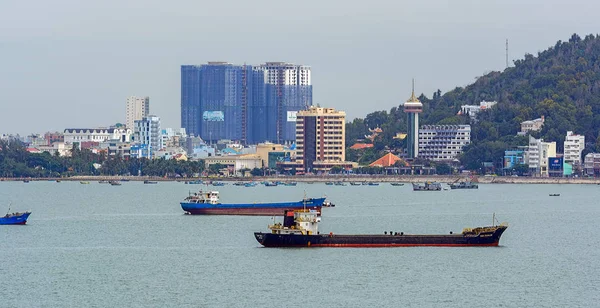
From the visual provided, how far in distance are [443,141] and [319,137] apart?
18681 millimetres

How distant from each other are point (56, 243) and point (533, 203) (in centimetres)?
5161

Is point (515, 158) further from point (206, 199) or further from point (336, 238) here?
point (336, 238)

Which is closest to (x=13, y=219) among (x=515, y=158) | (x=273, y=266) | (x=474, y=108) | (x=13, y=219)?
(x=13, y=219)

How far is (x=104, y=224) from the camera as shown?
2881 inches

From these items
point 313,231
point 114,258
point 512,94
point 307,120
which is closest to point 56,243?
point 114,258

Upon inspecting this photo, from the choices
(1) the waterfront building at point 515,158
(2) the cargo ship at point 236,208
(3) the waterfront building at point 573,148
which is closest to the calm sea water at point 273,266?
(2) the cargo ship at point 236,208

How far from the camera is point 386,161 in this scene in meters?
176

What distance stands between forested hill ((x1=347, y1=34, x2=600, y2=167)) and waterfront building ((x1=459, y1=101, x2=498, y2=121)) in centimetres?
140

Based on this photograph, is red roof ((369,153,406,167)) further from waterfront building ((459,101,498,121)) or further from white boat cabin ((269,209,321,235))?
white boat cabin ((269,209,321,235))

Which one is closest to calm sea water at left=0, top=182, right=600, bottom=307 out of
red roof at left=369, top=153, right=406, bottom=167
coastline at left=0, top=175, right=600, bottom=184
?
coastline at left=0, top=175, right=600, bottom=184

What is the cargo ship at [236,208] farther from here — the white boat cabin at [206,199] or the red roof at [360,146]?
the red roof at [360,146]

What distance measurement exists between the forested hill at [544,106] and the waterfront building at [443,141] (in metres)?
1.80

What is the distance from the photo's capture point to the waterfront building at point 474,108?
188 metres

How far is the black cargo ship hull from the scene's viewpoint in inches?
2194
